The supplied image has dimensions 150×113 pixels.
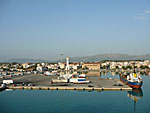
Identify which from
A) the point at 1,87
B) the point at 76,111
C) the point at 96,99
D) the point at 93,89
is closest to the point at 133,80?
the point at 93,89

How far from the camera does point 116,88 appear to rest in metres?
38.4

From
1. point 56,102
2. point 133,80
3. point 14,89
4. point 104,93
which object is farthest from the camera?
point 133,80

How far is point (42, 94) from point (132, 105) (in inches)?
631

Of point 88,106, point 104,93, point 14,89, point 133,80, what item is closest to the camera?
point 88,106

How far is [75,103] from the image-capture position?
29.3 m

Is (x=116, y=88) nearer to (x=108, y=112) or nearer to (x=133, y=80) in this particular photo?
(x=133, y=80)

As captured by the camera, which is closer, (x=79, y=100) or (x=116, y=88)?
(x=79, y=100)

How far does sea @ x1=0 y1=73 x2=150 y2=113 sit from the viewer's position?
2558cm

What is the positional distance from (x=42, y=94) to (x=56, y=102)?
22.1 feet

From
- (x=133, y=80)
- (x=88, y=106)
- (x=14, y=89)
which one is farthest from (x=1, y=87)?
(x=133, y=80)

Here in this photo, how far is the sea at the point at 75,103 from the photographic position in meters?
25.6

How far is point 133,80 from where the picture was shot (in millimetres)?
45188

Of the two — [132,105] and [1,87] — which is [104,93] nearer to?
[132,105]

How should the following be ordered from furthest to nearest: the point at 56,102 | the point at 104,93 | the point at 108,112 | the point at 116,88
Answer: the point at 116,88 < the point at 104,93 < the point at 56,102 < the point at 108,112
